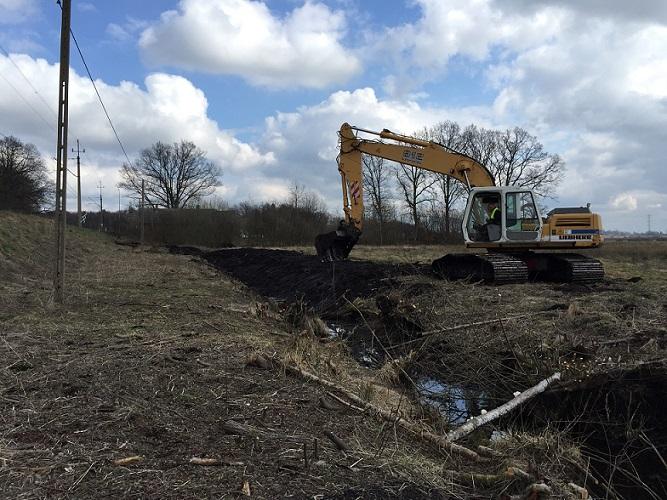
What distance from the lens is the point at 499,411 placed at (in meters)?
5.88

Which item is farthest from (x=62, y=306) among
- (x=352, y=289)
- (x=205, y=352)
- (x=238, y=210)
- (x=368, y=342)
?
(x=238, y=210)

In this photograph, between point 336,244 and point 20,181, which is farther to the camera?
point 20,181

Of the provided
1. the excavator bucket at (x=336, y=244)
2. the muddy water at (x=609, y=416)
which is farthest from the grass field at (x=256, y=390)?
the excavator bucket at (x=336, y=244)

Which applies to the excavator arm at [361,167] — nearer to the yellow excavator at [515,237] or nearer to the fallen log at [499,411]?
the yellow excavator at [515,237]

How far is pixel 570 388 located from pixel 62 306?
9.15m

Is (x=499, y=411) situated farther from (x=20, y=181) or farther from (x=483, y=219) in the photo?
(x=20, y=181)

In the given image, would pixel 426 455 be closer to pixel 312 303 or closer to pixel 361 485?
pixel 361 485

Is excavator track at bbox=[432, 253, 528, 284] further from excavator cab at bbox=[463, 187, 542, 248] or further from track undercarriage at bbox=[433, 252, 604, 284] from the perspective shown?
excavator cab at bbox=[463, 187, 542, 248]

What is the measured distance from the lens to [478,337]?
866 centimetres

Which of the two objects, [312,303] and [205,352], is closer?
→ [205,352]

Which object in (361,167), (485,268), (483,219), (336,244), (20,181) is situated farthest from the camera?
(20,181)

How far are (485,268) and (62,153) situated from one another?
10090 millimetres

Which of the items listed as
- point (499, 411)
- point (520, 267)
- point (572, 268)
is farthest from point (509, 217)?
point (499, 411)

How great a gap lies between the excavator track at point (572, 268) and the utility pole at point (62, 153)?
12.0m
